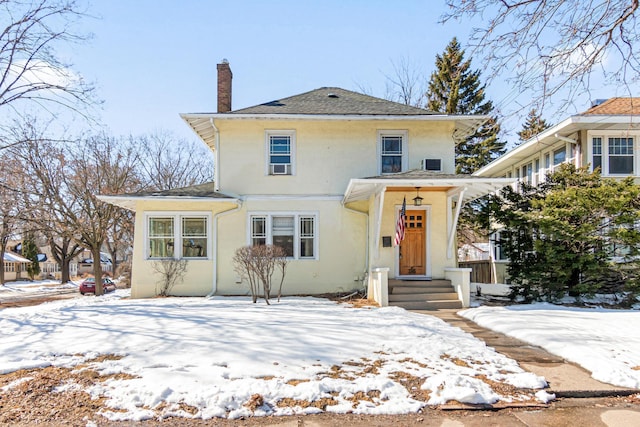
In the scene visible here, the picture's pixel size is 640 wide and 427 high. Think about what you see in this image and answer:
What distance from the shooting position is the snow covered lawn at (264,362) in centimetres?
410

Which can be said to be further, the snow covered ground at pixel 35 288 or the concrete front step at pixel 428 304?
the snow covered ground at pixel 35 288

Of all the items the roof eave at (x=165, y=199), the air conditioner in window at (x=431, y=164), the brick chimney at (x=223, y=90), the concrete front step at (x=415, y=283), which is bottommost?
the concrete front step at (x=415, y=283)

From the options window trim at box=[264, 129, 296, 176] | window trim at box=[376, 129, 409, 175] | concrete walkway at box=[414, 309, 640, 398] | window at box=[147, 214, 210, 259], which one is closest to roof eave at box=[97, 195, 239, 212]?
window at box=[147, 214, 210, 259]

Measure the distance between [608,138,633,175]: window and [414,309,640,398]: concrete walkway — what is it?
10195mm

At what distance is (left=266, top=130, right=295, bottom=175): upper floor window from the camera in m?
13.1

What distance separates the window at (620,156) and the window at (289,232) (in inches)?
415

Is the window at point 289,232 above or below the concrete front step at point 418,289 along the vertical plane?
above

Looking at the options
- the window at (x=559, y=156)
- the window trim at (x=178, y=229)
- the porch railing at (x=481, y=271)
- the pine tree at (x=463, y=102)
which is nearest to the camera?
the window trim at (x=178, y=229)

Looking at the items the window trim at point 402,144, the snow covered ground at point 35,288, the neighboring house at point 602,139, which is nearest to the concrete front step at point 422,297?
the neighboring house at point 602,139

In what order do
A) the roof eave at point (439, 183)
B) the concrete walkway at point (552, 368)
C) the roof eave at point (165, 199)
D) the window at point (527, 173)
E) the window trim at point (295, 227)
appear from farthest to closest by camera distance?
1. the window at point (527, 173)
2. the window trim at point (295, 227)
3. the roof eave at point (165, 199)
4. the roof eave at point (439, 183)
5. the concrete walkway at point (552, 368)

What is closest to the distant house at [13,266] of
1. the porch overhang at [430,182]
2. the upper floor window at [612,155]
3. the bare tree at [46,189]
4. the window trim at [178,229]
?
the bare tree at [46,189]

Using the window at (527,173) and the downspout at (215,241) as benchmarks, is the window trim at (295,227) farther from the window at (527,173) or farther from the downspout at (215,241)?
the window at (527,173)

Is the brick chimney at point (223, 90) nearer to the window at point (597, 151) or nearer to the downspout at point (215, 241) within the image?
the downspout at point (215, 241)

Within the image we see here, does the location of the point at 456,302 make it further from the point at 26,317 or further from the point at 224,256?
the point at 26,317
